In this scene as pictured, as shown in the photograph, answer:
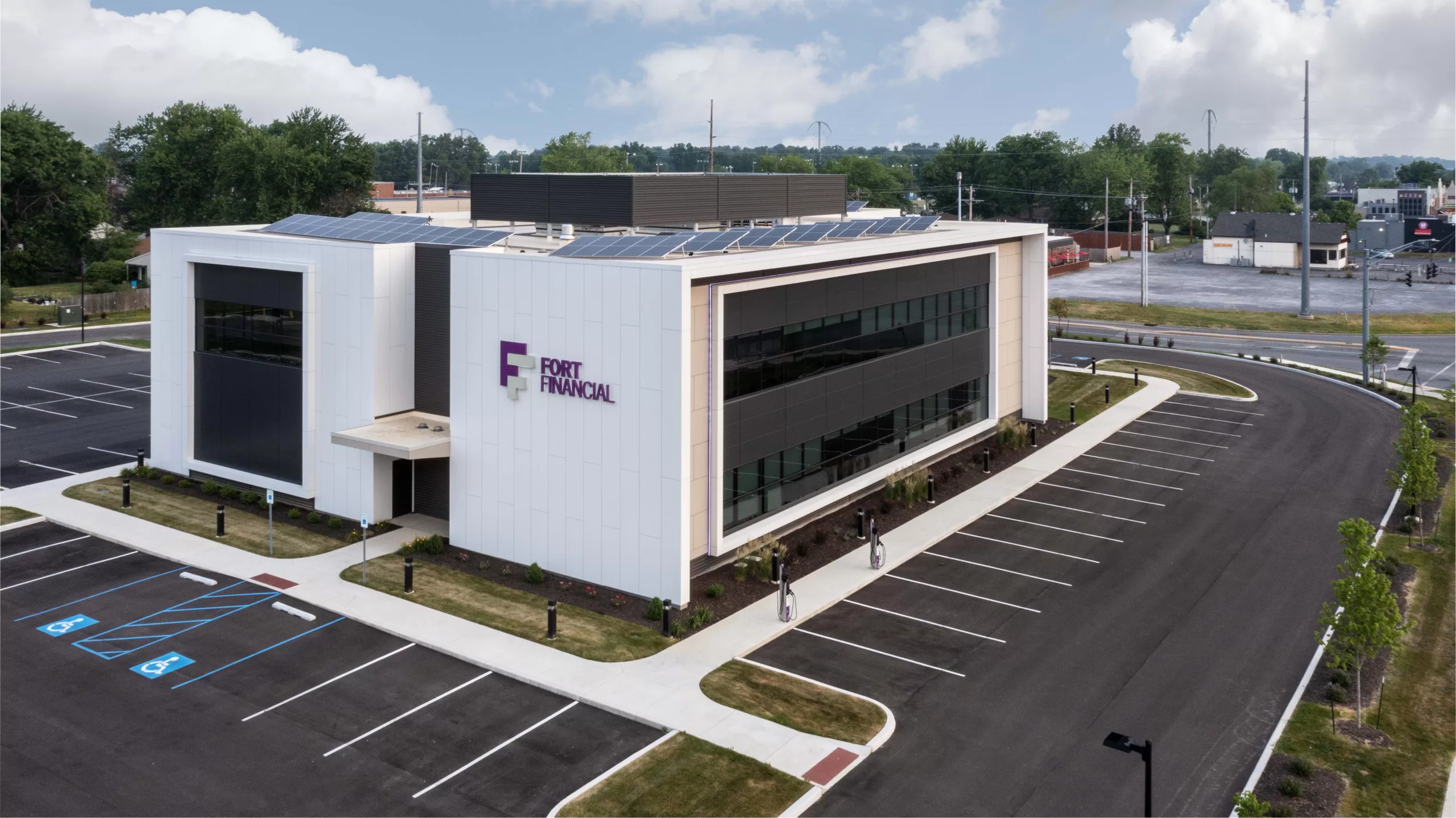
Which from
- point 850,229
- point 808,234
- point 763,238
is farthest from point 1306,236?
point 763,238

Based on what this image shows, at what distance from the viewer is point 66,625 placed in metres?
29.0

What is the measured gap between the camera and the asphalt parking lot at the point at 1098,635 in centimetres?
2220

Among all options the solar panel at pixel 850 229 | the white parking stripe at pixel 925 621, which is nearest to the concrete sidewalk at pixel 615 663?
the white parking stripe at pixel 925 621

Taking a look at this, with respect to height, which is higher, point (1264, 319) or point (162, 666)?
point (1264, 319)

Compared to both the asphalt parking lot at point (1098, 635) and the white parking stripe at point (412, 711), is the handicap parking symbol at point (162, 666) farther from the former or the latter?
the asphalt parking lot at point (1098, 635)

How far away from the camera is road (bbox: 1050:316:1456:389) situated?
2616 inches

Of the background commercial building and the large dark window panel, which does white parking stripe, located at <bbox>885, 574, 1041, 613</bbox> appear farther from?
the large dark window panel

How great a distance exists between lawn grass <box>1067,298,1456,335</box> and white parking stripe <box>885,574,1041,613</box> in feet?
193

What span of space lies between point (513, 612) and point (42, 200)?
9293 cm

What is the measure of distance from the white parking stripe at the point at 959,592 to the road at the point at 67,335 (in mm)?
57732

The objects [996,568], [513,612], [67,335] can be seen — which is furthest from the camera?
[67,335]

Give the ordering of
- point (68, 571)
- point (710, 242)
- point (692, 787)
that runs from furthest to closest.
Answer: point (710, 242), point (68, 571), point (692, 787)

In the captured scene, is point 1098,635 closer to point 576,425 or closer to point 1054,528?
point 1054,528

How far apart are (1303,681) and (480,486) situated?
2168cm
